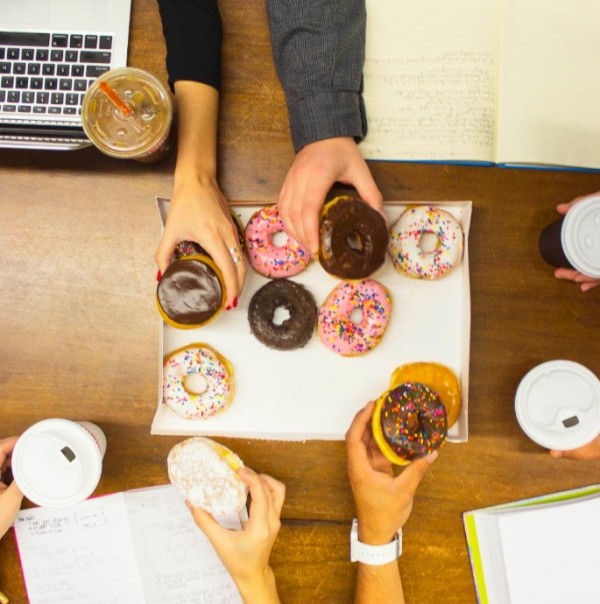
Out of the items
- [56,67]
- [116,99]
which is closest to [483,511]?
[116,99]

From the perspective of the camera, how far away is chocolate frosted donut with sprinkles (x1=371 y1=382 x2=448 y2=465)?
3.34 feet

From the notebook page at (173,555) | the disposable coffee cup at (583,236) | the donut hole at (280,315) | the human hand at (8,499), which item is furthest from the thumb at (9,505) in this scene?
the disposable coffee cup at (583,236)

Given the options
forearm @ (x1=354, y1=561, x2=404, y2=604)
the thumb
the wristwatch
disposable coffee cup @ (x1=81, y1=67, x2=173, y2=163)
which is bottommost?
forearm @ (x1=354, y1=561, x2=404, y2=604)

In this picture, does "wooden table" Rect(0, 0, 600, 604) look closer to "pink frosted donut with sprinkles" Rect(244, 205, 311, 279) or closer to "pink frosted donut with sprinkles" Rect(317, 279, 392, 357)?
"pink frosted donut with sprinkles" Rect(244, 205, 311, 279)

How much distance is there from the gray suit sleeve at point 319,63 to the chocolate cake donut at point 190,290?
32 cm

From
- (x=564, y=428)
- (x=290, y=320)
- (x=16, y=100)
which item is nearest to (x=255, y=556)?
(x=290, y=320)

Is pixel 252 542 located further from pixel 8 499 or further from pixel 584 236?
pixel 584 236

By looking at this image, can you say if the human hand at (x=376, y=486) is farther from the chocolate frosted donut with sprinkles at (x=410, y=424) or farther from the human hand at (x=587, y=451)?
the human hand at (x=587, y=451)

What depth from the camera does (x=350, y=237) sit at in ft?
3.53

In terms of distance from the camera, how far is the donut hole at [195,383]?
46.8 inches

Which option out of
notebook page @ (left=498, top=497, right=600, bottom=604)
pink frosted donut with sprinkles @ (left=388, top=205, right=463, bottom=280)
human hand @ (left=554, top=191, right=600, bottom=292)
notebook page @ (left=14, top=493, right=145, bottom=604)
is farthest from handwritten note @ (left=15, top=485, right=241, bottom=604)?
human hand @ (left=554, top=191, right=600, bottom=292)

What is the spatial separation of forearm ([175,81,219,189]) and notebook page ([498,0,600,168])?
574 millimetres

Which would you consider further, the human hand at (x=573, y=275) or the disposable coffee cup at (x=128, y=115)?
the human hand at (x=573, y=275)

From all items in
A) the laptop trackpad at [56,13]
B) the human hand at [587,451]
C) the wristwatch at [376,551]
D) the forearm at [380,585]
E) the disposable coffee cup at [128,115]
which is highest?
the laptop trackpad at [56,13]
